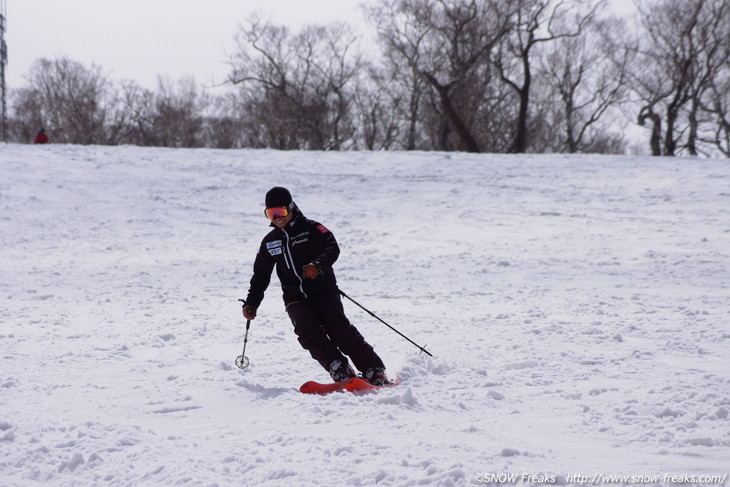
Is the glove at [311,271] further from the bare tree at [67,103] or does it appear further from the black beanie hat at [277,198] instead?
the bare tree at [67,103]

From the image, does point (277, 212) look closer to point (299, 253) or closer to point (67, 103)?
point (299, 253)

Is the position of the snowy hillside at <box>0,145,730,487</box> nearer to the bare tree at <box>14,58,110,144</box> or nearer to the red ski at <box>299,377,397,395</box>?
the red ski at <box>299,377,397,395</box>

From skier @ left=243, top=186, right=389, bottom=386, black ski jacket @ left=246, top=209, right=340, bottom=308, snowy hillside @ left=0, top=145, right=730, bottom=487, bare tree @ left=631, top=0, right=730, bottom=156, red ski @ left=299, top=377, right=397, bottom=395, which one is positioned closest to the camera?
snowy hillside @ left=0, top=145, right=730, bottom=487

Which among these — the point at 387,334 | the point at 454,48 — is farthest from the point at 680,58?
the point at 387,334

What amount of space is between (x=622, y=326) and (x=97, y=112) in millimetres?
44951

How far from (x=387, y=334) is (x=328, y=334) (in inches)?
66.3

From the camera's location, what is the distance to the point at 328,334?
4.40 m

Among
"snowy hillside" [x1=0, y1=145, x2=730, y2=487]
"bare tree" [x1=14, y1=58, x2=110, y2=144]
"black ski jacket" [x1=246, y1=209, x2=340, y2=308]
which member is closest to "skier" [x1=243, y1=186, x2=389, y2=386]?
"black ski jacket" [x1=246, y1=209, x2=340, y2=308]

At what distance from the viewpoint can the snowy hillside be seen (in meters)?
2.92

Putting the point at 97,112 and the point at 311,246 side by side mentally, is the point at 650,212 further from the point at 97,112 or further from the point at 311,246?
the point at 97,112

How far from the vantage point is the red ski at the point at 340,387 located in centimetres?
397

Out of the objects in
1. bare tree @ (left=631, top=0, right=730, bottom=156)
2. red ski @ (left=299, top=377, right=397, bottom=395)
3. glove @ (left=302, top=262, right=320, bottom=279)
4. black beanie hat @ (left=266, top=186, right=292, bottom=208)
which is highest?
bare tree @ (left=631, top=0, right=730, bottom=156)

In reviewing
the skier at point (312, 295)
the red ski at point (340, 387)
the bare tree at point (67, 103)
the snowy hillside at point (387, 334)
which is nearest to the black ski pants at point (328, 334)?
the skier at point (312, 295)

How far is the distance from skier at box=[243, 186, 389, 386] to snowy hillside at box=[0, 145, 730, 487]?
1.12 ft
